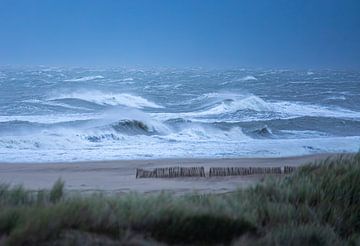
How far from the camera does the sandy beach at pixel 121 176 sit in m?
11.7

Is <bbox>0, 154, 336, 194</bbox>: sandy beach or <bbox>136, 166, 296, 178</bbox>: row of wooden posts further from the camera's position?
<bbox>136, 166, 296, 178</bbox>: row of wooden posts

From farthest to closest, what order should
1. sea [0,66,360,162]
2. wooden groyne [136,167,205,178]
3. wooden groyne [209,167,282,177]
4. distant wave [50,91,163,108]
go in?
distant wave [50,91,163,108] < sea [0,66,360,162] < wooden groyne [209,167,282,177] < wooden groyne [136,167,205,178]

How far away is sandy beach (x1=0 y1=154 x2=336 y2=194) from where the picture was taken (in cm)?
1167

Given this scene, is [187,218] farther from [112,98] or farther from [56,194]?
[112,98]

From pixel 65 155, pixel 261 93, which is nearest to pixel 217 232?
pixel 65 155

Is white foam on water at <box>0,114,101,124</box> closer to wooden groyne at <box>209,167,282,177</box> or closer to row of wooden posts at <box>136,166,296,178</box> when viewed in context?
row of wooden posts at <box>136,166,296,178</box>

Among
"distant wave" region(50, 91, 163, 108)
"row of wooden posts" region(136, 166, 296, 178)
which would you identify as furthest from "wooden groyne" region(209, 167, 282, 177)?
"distant wave" region(50, 91, 163, 108)

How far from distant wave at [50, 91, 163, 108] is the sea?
0.26ft

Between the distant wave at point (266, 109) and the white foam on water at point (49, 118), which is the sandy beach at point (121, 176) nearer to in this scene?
the white foam on water at point (49, 118)

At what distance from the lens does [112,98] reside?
42750 mm

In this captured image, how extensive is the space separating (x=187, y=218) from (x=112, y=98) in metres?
38.4

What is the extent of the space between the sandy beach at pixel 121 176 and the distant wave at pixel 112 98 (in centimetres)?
2282

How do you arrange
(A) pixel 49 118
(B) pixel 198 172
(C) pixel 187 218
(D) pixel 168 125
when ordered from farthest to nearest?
(A) pixel 49 118 < (D) pixel 168 125 < (B) pixel 198 172 < (C) pixel 187 218

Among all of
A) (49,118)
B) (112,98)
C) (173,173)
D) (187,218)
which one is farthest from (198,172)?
(112,98)
